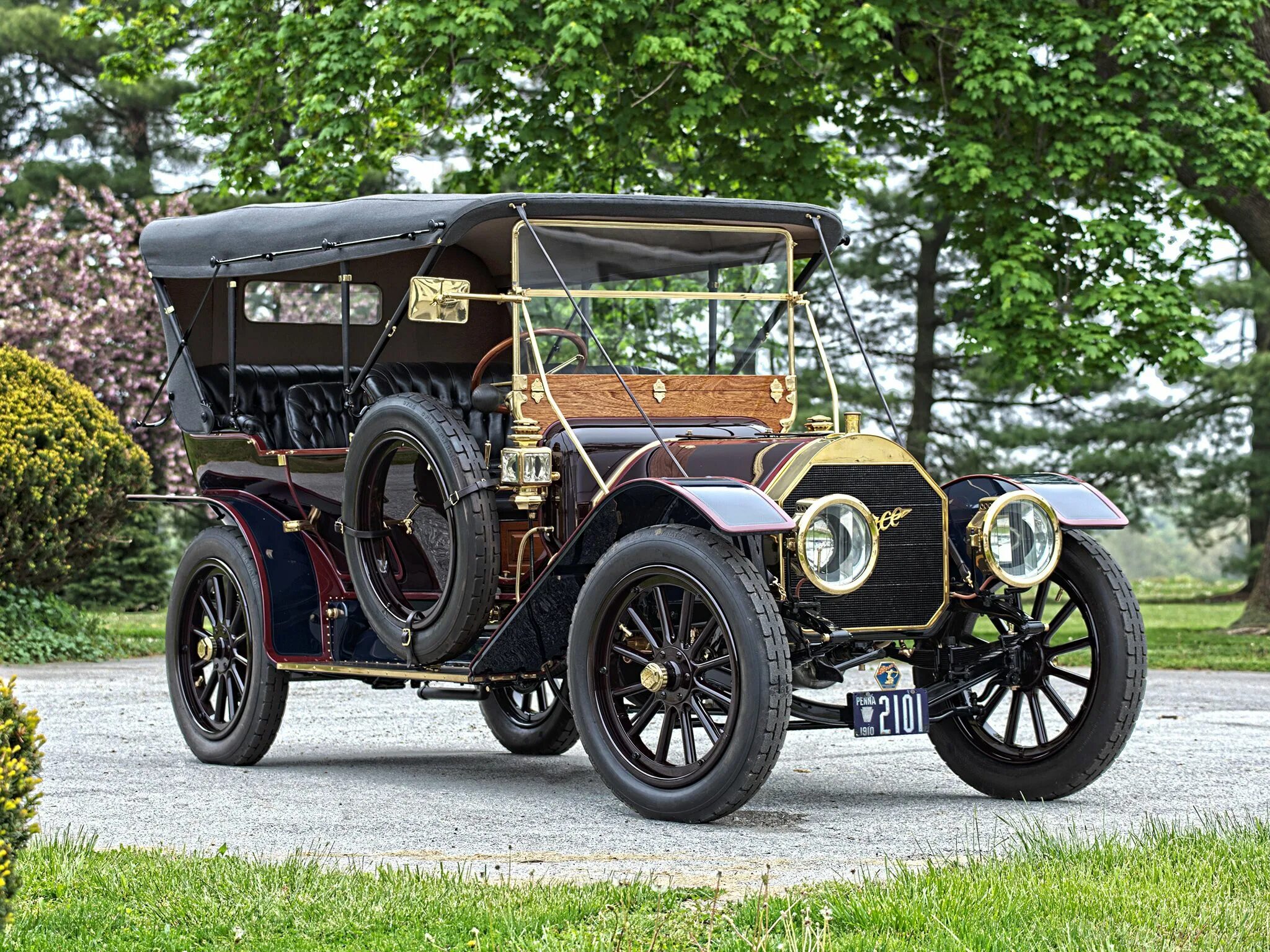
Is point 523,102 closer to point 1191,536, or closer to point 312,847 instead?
point 312,847

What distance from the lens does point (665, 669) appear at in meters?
6.05

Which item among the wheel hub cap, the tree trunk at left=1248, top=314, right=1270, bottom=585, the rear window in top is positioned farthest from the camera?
the tree trunk at left=1248, top=314, right=1270, bottom=585

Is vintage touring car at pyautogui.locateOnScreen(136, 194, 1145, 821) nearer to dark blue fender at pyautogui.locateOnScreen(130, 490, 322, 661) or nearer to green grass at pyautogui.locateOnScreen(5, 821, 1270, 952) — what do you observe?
dark blue fender at pyautogui.locateOnScreen(130, 490, 322, 661)

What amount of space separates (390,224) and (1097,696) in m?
3.53

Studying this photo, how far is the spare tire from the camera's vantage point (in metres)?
6.70

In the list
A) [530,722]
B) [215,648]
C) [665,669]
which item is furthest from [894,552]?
[215,648]

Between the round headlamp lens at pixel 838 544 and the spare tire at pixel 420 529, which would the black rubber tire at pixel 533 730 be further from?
the round headlamp lens at pixel 838 544

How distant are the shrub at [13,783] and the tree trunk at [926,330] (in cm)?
2383

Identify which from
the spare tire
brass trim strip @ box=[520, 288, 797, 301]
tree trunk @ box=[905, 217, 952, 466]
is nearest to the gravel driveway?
the spare tire

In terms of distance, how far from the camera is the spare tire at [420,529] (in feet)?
22.0

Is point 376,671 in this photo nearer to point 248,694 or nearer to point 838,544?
point 248,694

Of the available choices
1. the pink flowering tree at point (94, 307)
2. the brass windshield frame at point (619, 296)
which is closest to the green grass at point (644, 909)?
the brass windshield frame at point (619, 296)

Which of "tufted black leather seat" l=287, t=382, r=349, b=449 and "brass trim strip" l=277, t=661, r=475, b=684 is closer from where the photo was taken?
"brass trim strip" l=277, t=661, r=475, b=684

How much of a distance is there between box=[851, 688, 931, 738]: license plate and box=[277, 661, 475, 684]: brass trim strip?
1.64 m
